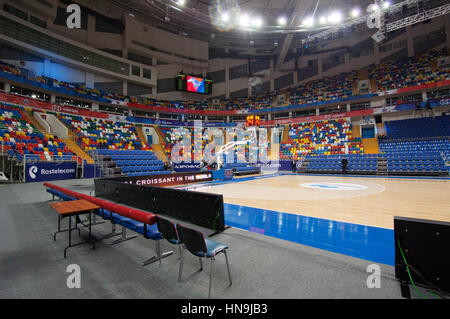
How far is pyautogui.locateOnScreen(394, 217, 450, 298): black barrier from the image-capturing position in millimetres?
1991

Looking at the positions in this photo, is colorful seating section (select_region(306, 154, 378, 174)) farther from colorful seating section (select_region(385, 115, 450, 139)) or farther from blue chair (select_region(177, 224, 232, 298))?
blue chair (select_region(177, 224, 232, 298))

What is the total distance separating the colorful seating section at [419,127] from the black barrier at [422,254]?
2560 cm

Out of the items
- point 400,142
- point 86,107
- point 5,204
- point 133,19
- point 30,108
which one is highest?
point 133,19

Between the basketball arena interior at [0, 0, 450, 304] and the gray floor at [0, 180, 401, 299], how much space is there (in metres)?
0.03

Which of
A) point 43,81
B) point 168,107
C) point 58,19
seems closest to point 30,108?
point 43,81

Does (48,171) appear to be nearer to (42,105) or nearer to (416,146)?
(42,105)

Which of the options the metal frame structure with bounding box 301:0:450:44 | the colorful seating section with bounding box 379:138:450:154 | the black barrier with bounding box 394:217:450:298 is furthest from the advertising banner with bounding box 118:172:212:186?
the metal frame structure with bounding box 301:0:450:44

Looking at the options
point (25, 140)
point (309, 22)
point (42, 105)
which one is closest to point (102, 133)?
point (42, 105)

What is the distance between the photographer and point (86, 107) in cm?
2397

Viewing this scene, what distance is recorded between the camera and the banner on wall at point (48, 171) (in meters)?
12.9

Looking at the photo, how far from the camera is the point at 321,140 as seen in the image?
2564 cm

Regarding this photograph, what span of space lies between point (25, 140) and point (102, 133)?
307 inches

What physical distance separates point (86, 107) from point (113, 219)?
25990 mm
